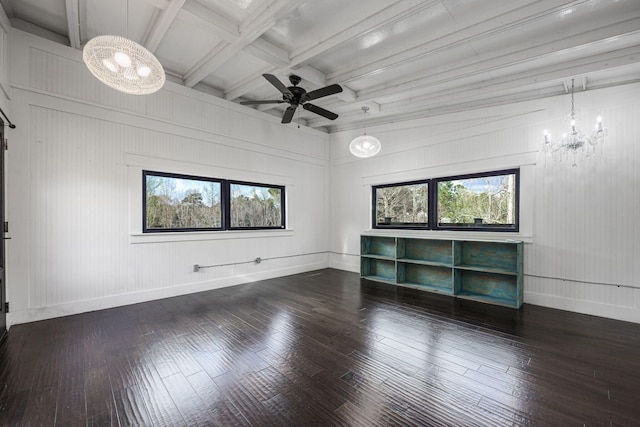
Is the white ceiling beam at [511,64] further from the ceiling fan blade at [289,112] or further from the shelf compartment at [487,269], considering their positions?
the shelf compartment at [487,269]

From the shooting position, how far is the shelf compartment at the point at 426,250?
504 cm

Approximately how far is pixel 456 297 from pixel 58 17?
6937 millimetres

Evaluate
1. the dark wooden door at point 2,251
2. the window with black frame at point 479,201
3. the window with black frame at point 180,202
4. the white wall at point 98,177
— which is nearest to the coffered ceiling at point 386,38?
the white wall at point 98,177

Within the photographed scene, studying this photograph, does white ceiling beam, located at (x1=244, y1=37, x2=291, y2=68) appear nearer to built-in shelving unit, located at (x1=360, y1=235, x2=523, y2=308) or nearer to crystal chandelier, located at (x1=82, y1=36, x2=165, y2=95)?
crystal chandelier, located at (x1=82, y1=36, x2=165, y2=95)

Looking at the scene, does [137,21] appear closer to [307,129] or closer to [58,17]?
[58,17]

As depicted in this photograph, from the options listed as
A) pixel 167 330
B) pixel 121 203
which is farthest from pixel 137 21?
pixel 167 330

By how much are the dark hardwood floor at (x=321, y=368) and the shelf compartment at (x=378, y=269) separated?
5.77 feet

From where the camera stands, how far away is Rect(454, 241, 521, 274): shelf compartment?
432 centimetres

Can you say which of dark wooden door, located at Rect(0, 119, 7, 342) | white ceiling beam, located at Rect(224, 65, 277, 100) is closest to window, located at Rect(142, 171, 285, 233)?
dark wooden door, located at Rect(0, 119, 7, 342)

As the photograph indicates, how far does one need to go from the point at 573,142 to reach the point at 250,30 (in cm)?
452

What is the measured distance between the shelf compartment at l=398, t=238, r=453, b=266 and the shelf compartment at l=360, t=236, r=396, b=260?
8.6 inches

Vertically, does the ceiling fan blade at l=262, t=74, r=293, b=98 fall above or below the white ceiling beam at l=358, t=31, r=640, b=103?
below

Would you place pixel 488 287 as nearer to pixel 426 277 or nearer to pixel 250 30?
pixel 426 277

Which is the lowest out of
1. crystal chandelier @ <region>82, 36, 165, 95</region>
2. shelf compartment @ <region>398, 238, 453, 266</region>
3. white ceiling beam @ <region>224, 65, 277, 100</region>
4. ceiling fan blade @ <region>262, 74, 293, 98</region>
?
shelf compartment @ <region>398, 238, 453, 266</region>
